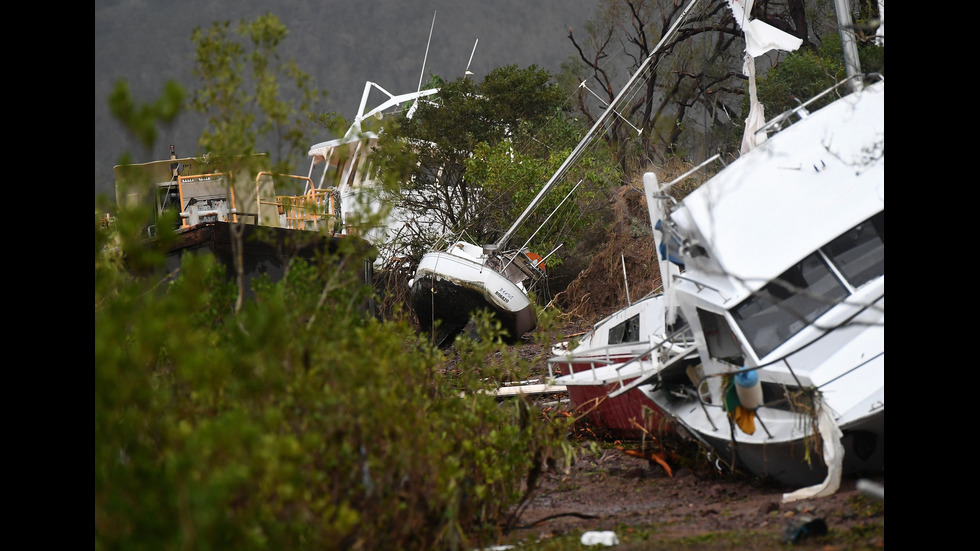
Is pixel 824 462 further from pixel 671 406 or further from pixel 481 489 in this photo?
pixel 481 489

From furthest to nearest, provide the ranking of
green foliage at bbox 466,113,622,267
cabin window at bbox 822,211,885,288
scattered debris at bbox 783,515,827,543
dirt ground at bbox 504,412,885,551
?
green foliage at bbox 466,113,622,267 < cabin window at bbox 822,211,885,288 < dirt ground at bbox 504,412,885,551 < scattered debris at bbox 783,515,827,543

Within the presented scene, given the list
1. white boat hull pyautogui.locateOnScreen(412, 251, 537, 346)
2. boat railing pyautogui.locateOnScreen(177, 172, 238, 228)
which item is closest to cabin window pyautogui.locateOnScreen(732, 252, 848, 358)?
boat railing pyautogui.locateOnScreen(177, 172, 238, 228)

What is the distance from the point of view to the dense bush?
3754 mm

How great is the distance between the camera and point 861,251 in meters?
8.16

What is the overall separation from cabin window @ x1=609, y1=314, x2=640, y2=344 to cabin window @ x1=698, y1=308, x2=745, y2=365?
3841mm

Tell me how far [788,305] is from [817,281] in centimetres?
37

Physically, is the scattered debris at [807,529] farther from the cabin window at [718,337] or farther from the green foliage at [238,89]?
the green foliage at [238,89]

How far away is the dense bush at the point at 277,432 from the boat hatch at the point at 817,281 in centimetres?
247

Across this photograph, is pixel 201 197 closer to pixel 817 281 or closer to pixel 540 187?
pixel 540 187

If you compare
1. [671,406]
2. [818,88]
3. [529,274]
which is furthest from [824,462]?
[818,88]

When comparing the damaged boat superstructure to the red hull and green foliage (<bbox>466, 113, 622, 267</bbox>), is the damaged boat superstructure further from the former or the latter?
green foliage (<bbox>466, 113, 622, 267</bbox>)

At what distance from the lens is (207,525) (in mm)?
3457

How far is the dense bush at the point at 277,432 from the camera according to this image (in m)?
3.75

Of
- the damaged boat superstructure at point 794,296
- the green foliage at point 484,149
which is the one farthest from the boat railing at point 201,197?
the damaged boat superstructure at point 794,296
